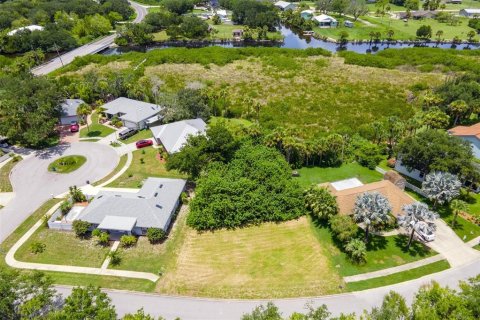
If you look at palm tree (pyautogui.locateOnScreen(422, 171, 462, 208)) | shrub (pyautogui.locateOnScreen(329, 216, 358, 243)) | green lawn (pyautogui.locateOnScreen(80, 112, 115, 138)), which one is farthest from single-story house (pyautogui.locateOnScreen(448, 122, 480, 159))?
green lawn (pyautogui.locateOnScreen(80, 112, 115, 138))

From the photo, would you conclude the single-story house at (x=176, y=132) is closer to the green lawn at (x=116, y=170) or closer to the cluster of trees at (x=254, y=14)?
the green lawn at (x=116, y=170)

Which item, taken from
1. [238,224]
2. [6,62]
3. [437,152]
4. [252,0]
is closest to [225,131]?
[238,224]

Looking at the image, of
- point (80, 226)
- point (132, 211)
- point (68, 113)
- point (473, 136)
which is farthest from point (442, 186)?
point (68, 113)

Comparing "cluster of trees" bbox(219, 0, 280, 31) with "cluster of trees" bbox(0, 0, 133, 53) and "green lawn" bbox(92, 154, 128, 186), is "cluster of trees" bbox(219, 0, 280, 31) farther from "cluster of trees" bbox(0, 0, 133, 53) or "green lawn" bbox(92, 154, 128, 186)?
"green lawn" bbox(92, 154, 128, 186)

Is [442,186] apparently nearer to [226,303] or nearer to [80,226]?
[226,303]

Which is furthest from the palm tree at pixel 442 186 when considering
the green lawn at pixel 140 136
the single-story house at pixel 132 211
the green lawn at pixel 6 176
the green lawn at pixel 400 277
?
the green lawn at pixel 6 176

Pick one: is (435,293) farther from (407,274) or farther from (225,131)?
(225,131)
